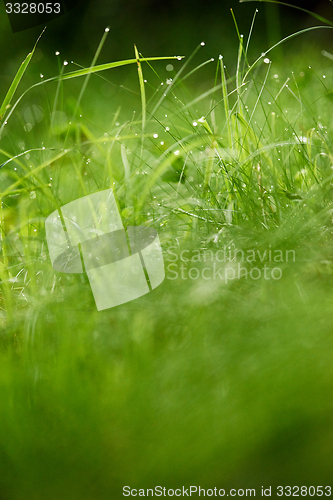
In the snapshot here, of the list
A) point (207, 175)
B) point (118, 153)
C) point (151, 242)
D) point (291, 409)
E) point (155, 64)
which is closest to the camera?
point (291, 409)

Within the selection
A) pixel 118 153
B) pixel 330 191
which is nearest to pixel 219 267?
pixel 330 191

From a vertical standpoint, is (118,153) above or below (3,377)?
above

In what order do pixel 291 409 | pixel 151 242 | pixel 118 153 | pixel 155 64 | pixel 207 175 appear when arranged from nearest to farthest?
pixel 291 409 < pixel 151 242 < pixel 207 175 < pixel 118 153 < pixel 155 64

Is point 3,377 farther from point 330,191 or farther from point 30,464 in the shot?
point 330,191

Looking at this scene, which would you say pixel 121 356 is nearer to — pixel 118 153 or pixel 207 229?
pixel 207 229

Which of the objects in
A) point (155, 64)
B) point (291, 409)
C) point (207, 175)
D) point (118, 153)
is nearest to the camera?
point (291, 409)

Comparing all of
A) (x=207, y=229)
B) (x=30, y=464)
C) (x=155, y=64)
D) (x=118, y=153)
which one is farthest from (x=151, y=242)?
(x=155, y=64)

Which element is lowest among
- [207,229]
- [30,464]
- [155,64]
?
[30,464]

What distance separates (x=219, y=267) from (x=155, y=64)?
4.17 feet

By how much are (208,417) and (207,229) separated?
0.93 feet

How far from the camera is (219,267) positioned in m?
0.48

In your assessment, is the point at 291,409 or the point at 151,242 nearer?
the point at 291,409

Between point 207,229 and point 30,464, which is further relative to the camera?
point 207,229

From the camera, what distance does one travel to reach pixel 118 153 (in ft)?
3.00
